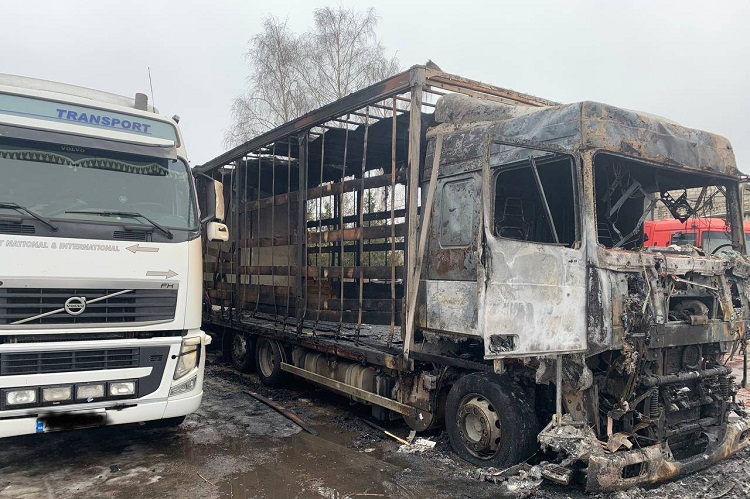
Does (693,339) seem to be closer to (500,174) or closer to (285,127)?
(500,174)

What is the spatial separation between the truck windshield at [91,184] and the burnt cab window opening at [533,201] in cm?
282

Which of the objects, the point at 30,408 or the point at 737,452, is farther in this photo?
the point at 737,452

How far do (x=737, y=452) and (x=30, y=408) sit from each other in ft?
18.7

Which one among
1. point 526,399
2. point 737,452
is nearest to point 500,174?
point 526,399

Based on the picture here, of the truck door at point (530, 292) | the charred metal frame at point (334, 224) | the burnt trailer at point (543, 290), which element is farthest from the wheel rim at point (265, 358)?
the truck door at point (530, 292)

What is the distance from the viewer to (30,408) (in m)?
4.20

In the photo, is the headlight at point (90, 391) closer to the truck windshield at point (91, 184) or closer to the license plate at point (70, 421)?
the license plate at point (70, 421)

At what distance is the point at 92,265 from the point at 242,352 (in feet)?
15.3

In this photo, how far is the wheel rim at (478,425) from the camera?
14.8 feet

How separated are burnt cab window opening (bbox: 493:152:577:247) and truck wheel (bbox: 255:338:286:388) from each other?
13.3ft

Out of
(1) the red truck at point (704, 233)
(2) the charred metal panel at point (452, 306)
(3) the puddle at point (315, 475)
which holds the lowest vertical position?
(3) the puddle at point (315, 475)

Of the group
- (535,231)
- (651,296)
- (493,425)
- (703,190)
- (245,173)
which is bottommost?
(493,425)

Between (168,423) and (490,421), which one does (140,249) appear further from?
(490,421)

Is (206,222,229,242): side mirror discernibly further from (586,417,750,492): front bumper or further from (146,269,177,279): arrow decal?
(586,417,750,492): front bumper
